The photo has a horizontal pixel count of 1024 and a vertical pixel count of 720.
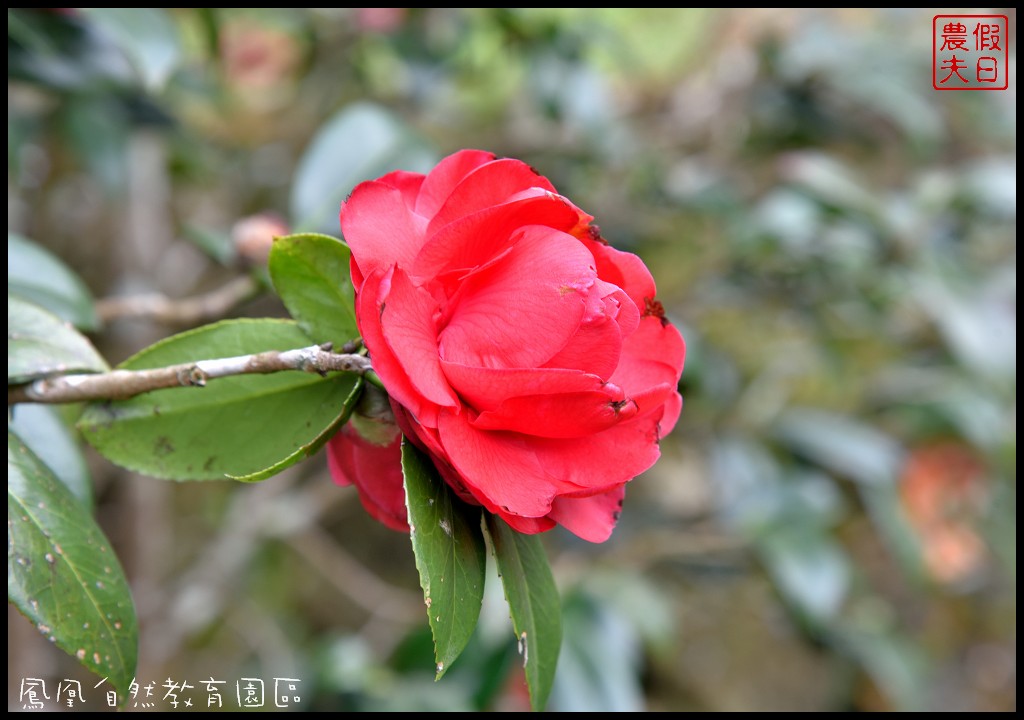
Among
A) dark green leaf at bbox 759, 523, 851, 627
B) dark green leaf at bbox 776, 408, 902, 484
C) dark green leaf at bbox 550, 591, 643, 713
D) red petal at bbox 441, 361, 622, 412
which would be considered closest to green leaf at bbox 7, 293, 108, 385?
red petal at bbox 441, 361, 622, 412

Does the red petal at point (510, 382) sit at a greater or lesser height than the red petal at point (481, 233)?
lesser

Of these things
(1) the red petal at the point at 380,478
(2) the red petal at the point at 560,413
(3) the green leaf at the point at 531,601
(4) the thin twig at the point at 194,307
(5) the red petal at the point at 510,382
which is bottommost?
(3) the green leaf at the point at 531,601

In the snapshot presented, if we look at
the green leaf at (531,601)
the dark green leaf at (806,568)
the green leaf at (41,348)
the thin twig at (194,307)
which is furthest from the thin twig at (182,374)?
the dark green leaf at (806,568)

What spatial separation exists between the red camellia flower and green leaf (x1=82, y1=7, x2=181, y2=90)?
1.42ft

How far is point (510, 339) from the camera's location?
37cm

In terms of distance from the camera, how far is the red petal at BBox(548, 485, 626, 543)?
15.7 inches

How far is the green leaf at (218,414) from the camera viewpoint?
0.43 metres

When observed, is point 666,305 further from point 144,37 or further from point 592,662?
point 144,37

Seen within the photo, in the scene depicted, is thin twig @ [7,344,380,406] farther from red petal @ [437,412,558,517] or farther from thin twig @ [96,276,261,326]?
thin twig @ [96,276,261,326]

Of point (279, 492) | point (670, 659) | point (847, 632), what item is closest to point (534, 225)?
point (279, 492)

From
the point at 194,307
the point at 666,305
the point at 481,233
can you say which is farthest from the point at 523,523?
the point at 666,305

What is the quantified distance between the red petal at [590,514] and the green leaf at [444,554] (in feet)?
0.15

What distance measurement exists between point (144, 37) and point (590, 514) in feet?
2.08

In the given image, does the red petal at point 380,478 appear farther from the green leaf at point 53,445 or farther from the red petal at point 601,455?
the green leaf at point 53,445
